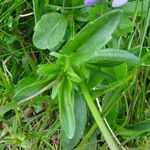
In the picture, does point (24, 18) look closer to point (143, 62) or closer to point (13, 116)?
point (13, 116)

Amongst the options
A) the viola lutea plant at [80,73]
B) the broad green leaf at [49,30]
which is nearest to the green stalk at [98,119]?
the viola lutea plant at [80,73]

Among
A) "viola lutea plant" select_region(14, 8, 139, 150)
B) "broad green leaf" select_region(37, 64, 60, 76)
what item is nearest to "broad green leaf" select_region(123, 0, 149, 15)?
"viola lutea plant" select_region(14, 8, 139, 150)

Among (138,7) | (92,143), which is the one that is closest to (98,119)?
(92,143)

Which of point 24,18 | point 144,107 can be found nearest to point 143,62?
point 144,107

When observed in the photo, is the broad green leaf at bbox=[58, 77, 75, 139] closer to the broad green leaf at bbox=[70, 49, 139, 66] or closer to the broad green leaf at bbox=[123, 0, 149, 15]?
the broad green leaf at bbox=[70, 49, 139, 66]

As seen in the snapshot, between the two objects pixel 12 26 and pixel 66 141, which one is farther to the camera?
pixel 12 26

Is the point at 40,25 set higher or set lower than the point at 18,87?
higher
